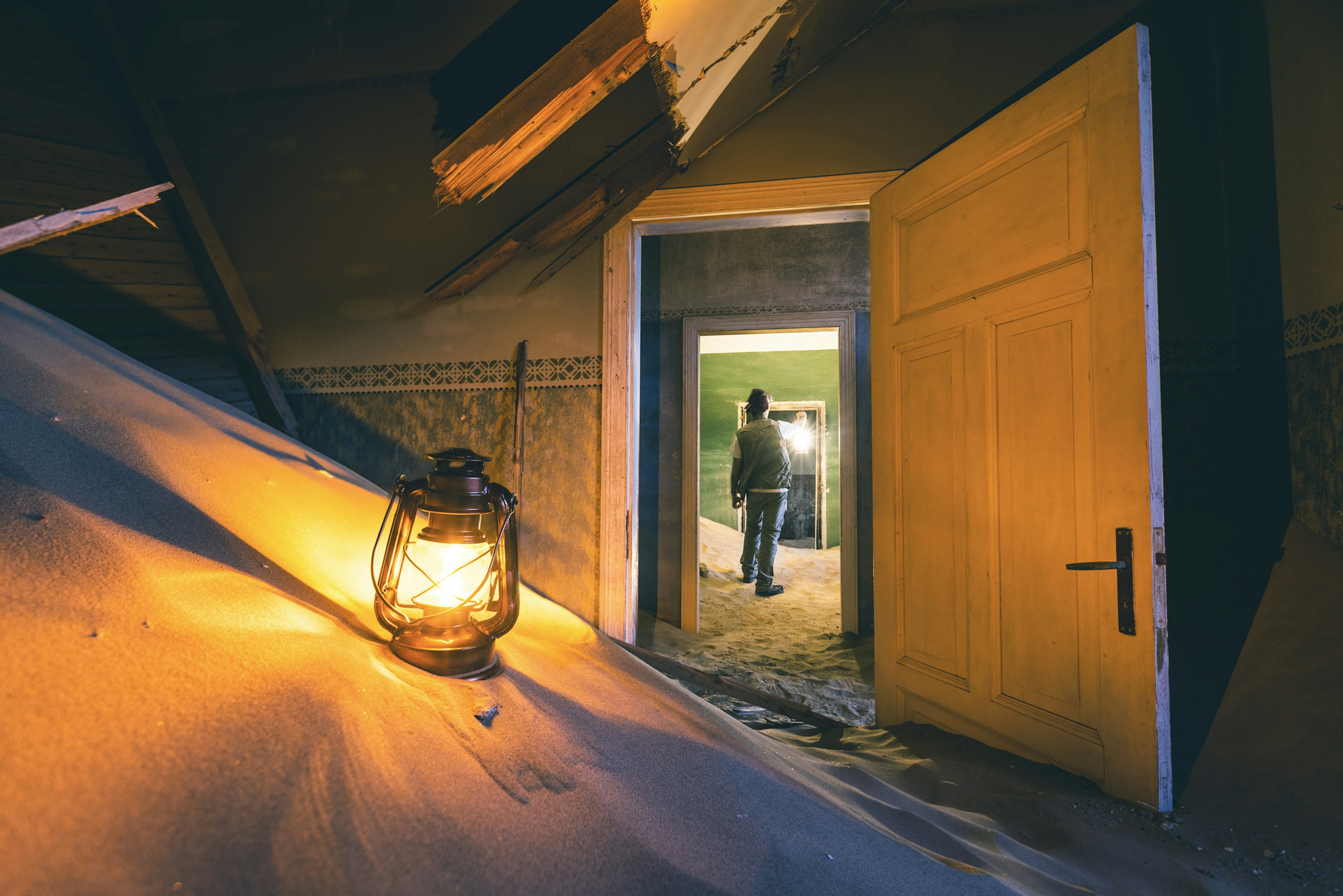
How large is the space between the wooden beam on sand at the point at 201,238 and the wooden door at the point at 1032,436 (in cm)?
320

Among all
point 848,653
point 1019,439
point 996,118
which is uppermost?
point 996,118

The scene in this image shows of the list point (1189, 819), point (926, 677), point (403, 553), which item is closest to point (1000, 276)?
point (926, 677)

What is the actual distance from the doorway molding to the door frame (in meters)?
1.68

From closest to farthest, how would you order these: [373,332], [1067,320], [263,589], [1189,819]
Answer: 1. [263,589]
2. [1189,819]
3. [1067,320]
4. [373,332]

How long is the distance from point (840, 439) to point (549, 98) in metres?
3.23

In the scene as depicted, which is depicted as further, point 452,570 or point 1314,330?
point 1314,330

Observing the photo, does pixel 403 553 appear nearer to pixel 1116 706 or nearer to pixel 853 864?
pixel 853 864

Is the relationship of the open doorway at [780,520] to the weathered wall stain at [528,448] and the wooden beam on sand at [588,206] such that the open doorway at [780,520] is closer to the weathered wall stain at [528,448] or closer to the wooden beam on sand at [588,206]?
the weathered wall stain at [528,448]

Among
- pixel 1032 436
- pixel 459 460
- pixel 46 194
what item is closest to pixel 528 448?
pixel 459 460

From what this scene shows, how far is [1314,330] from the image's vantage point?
1.97m

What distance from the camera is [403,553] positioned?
1335mm

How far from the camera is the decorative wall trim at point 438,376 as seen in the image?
9.34ft

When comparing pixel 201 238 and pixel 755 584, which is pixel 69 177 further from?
pixel 755 584

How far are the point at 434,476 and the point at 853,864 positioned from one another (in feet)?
3.97
